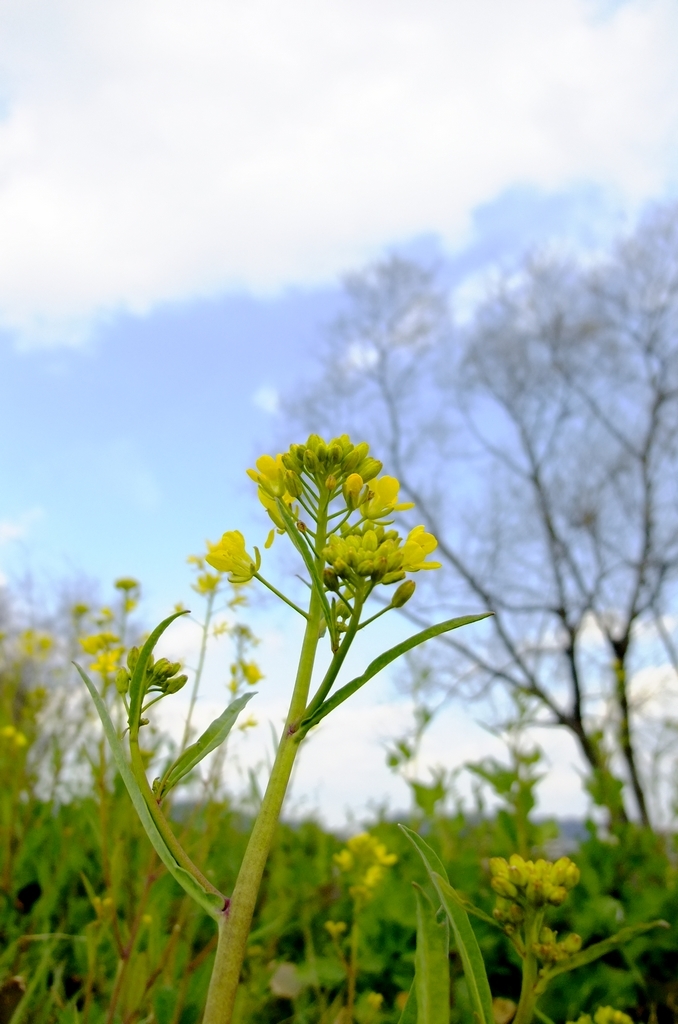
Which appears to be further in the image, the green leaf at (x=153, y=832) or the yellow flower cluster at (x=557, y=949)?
the yellow flower cluster at (x=557, y=949)

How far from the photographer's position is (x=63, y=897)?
1.74 metres

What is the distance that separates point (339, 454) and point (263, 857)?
0.36 metres

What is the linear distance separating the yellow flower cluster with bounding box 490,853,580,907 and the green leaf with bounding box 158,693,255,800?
0.27 meters

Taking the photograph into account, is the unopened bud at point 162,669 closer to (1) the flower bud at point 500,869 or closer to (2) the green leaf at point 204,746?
(2) the green leaf at point 204,746

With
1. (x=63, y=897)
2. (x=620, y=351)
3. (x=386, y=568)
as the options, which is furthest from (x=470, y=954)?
(x=620, y=351)

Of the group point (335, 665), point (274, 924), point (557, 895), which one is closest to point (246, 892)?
point (335, 665)

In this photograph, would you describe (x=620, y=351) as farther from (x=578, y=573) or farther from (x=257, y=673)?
(x=257, y=673)

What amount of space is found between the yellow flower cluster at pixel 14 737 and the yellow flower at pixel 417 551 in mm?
1725

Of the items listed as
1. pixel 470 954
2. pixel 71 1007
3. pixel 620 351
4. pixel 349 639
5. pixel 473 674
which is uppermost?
pixel 620 351

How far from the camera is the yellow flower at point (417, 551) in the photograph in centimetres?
66

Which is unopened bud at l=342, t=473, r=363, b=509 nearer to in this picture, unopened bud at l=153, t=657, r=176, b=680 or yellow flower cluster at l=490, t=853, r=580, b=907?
unopened bud at l=153, t=657, r=176, b=680

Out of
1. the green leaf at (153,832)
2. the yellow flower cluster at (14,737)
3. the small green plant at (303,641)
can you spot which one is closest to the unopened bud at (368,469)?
the small green plant at (303,641)

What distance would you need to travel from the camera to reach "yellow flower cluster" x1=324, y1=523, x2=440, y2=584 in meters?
0.62

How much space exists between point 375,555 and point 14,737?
6.48 ft
